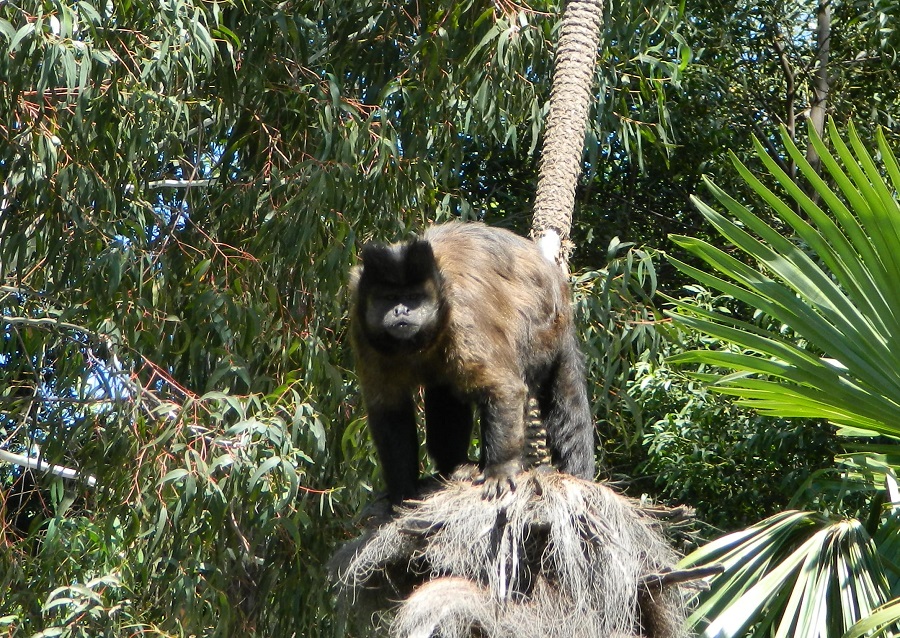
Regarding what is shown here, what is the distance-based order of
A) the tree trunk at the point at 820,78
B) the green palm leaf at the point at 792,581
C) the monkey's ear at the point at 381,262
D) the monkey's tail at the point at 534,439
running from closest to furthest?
the green palm leaf at the point at 792,581
the monkey's ear at the point at 381,262
the monkey's tail at the point at 534,439
the tree trunk at the point at 820,78

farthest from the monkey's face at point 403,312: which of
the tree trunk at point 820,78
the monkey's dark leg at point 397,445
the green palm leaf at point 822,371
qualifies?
the tree trunk at point 820,78

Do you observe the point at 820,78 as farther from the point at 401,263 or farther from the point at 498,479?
the point at 498,479

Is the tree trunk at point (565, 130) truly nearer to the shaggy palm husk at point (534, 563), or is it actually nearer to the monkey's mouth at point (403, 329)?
the monkey's mouth at point (403, 329)

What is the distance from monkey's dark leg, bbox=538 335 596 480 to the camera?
14.4 feet

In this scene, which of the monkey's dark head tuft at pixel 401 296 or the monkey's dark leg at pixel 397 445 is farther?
the monkey's dark leg at pixel 397 445

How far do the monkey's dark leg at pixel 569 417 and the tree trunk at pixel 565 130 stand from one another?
43 centimetres

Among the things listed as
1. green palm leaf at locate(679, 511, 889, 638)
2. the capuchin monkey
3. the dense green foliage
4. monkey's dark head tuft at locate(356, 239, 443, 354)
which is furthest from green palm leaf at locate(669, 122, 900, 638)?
the dense green foliage

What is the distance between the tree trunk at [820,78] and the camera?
9.55m

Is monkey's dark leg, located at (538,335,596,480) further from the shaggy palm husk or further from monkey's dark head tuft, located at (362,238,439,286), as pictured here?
the shaggy palm husk

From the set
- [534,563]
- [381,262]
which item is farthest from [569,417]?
[534,563]

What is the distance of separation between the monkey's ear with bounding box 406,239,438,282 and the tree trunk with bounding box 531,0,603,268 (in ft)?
2.07

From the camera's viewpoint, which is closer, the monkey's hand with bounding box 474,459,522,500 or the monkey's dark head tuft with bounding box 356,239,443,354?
the monkey's hand with bounding box 474,459,522,500

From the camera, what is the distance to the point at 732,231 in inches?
163

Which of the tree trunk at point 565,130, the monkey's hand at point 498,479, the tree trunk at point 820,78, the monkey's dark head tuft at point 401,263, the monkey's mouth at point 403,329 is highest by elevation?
the tree trunk at point 820,78
